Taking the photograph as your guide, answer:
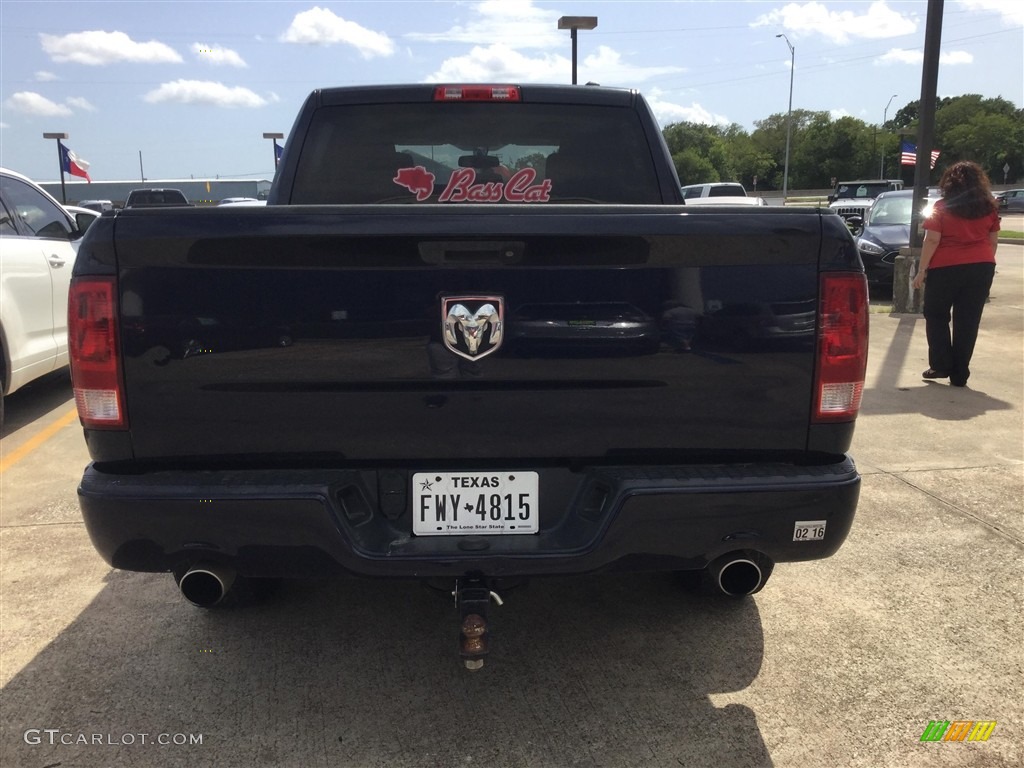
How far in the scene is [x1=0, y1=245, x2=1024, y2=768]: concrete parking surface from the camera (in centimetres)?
246

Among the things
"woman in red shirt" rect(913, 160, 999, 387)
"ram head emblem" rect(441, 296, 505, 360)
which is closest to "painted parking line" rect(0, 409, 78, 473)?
"ram head emblem" rect(441, 296, 505, 360)

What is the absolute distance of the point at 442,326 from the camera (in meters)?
2.23

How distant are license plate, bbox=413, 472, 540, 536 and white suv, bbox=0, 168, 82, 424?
163 inches

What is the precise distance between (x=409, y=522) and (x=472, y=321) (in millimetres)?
595

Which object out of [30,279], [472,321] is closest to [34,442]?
[30,279]

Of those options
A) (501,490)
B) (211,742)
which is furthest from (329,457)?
(211,742)

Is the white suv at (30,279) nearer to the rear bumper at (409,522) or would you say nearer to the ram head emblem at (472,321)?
the rear bumper at (409,522)

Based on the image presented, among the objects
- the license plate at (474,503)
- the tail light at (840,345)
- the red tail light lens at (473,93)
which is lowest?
the license plate at (474,503)

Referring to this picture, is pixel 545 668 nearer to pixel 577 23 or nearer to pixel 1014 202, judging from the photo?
pixel 577 23

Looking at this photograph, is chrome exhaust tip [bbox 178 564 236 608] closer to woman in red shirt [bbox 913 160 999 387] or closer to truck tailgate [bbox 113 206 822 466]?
truck tailgate [bbox 113 206 822 466]

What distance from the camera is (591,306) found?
224cm

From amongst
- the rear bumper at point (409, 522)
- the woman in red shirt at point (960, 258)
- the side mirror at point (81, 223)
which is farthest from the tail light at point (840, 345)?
the side mirror at point (81, 223)

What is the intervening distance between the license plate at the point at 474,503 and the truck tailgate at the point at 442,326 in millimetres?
76

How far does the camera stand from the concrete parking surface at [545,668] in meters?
2.46
